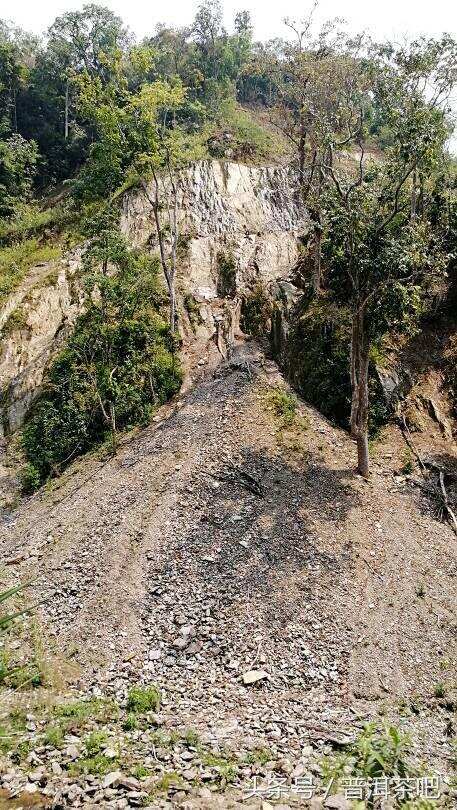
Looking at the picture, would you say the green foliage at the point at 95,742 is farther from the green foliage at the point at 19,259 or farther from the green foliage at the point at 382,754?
the green foliage at the point at 19,259

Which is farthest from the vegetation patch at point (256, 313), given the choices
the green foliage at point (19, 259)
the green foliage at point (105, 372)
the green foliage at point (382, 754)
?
the green foliage at point (382, 754)

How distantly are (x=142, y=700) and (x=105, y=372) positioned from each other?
12170mm

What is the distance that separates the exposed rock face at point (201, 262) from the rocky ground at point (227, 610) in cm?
518

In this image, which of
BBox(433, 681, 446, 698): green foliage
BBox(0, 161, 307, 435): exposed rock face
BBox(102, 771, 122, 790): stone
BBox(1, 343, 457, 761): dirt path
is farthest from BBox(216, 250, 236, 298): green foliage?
BBox(102, 771, 122, 790): stone

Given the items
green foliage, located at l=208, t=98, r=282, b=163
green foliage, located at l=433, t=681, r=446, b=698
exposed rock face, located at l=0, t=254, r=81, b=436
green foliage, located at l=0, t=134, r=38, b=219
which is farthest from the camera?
green foliage, located at l=0, t=134, r=38, b=219

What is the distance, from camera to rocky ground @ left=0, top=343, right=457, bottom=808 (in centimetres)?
920

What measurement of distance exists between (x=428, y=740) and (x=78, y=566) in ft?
28.6

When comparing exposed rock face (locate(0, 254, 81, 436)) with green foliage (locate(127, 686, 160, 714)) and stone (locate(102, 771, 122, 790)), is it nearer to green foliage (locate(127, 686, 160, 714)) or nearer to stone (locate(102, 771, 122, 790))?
green foliage (locate(127, 686, 160, 714))

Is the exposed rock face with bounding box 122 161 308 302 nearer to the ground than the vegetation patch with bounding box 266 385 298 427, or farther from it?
farther from it

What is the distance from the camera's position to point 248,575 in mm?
13188

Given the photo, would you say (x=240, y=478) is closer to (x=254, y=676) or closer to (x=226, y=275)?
(x=254, y=676)

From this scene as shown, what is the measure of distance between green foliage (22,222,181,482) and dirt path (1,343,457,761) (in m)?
1.39

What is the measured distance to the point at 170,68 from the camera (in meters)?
49.9

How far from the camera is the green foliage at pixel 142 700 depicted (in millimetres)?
10328
